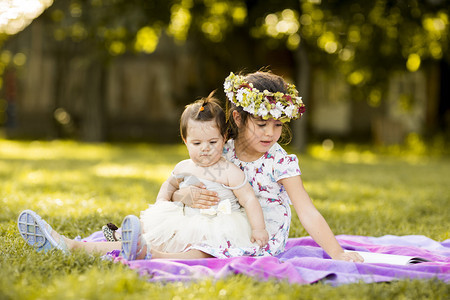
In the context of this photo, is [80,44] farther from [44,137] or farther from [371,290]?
[371,290]

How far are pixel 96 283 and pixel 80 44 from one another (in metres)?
13.9

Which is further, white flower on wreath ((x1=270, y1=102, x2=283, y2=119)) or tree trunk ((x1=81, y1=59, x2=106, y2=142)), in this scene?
tree trunk ((x1=81, y1=59, x2=106, y2=142))

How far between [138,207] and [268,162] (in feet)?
6.29

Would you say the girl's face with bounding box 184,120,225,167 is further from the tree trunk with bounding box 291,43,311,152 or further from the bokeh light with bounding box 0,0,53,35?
the tree trunk with bounding box 291,43,311,152

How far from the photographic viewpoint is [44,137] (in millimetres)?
16625

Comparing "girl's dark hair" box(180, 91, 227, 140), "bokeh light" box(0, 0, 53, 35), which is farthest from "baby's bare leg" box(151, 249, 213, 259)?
"bokeh light" box(0, 0, 53, 35)

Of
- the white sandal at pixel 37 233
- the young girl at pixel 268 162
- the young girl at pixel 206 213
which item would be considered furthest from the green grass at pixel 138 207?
the young girl at pixel 268 162

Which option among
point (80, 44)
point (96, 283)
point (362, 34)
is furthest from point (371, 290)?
point (80, 44)

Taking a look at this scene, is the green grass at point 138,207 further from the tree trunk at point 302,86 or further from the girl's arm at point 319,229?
the tree trunk at point 302,86

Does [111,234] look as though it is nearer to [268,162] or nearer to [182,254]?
[182,254]

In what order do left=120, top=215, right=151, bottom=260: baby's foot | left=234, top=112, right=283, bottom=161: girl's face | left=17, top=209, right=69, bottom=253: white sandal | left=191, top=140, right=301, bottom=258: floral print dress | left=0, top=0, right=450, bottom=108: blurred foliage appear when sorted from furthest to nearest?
1. left=0, top=0, right=450, bottom=108: blurred foliage
2. left=191, top=140, right=301, bottom=258: floral print dress
3. left=234, top=112, right=283, bottom=161: girl's face
4. left=17, top=209, right=69, bottom=253: white sandal
5. left=120, top=215, right=151, bottom=260: baby's foot

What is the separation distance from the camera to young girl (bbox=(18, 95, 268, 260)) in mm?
3191

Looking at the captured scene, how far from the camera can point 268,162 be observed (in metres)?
3.42

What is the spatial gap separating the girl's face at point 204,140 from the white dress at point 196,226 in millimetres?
194
